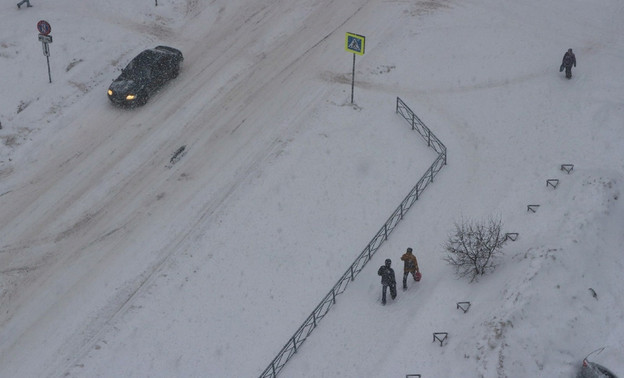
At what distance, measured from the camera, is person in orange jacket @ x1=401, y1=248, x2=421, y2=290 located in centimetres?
1988

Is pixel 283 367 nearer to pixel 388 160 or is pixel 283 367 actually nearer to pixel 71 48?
pixel 388 160

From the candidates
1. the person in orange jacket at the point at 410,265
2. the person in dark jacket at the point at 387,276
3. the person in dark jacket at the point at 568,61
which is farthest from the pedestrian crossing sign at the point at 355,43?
the person in dark jacket at the point at 387,276

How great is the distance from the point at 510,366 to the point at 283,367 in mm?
5587

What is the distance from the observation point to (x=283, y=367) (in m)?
18.6

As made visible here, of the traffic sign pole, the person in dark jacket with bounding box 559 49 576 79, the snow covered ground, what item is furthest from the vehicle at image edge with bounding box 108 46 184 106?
the person in dark jacket with bounding box 559 49 576 79

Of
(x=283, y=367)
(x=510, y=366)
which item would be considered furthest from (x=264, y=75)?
(x=510, y=366)

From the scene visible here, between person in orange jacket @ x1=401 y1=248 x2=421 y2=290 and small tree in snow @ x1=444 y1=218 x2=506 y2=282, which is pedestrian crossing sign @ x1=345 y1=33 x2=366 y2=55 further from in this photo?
person in orange jacket @ x1=401 y1=248 x2=421 y2=290

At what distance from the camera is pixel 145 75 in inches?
1111

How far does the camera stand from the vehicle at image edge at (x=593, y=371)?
52.3ft

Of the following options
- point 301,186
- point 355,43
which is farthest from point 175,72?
point 301,186

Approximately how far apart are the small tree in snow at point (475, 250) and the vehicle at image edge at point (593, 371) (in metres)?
4.04

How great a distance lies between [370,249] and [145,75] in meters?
12.1

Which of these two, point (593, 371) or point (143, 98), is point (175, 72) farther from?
point (593, 371)

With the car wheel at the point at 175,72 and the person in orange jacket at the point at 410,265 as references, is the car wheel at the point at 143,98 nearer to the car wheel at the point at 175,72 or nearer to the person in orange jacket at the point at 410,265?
the car wheel at the point at 175,72
